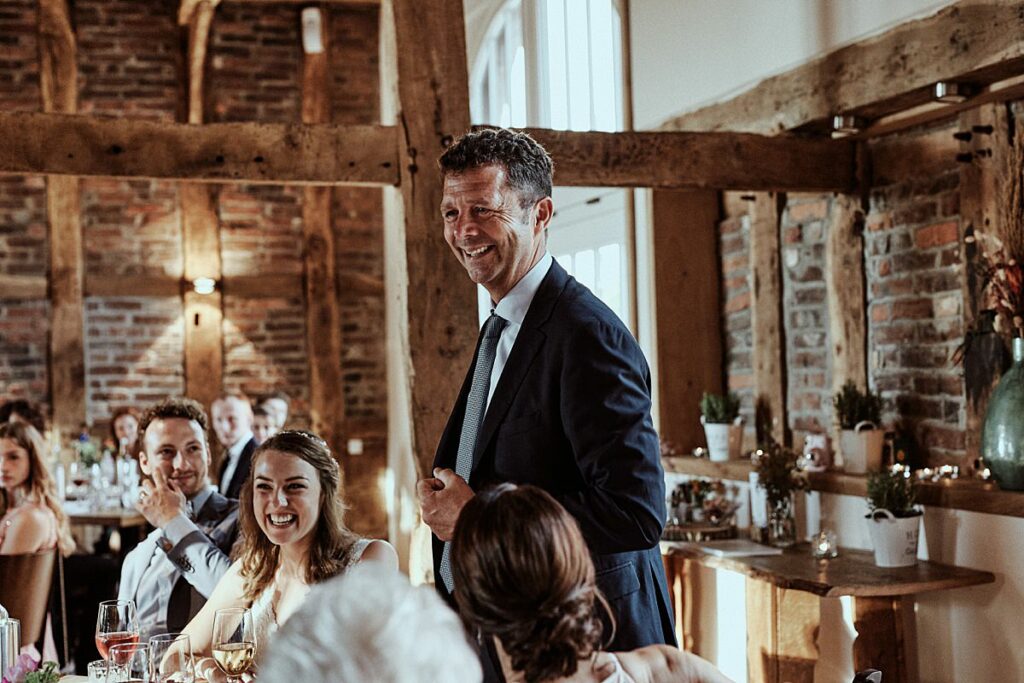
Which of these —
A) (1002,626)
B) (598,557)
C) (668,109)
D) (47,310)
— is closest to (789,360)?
(668,109)

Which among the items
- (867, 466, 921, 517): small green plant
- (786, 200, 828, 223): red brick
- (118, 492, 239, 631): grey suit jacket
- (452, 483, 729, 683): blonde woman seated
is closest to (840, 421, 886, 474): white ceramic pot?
(867, 466, 921, 517): small green plant

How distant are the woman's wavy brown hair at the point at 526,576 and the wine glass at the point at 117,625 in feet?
3.79

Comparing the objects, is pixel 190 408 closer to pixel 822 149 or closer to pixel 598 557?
pixel 598 557

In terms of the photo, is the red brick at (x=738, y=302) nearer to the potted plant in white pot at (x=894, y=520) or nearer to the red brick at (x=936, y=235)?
the red brick at (x=936, y=235)

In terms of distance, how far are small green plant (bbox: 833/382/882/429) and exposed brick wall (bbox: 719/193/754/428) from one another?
864mm

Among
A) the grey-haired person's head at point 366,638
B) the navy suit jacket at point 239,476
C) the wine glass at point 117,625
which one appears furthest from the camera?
the navy suit jacket at point 239,476

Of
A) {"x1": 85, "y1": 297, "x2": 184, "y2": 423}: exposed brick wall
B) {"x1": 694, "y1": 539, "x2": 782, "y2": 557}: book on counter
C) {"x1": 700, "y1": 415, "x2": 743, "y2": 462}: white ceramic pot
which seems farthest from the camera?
{"x1": 85, "y1": 297, "x2": 184, "y2": 423}: exposed brick wall

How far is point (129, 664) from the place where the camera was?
2.23 metres

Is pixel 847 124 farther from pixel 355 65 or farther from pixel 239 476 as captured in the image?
pixel 355 65

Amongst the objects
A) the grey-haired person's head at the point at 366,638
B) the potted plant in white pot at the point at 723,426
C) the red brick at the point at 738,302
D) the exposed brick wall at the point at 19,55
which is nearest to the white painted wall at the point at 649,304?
the red brick at the point at 738,302

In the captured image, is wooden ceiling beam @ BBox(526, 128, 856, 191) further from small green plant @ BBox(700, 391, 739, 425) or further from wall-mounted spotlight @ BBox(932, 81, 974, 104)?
small green plant @ BBox(700, 391, 739, 425)

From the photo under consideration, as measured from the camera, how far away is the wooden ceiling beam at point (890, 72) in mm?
3586

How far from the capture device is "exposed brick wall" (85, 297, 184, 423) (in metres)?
8.49

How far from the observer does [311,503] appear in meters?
2.91
